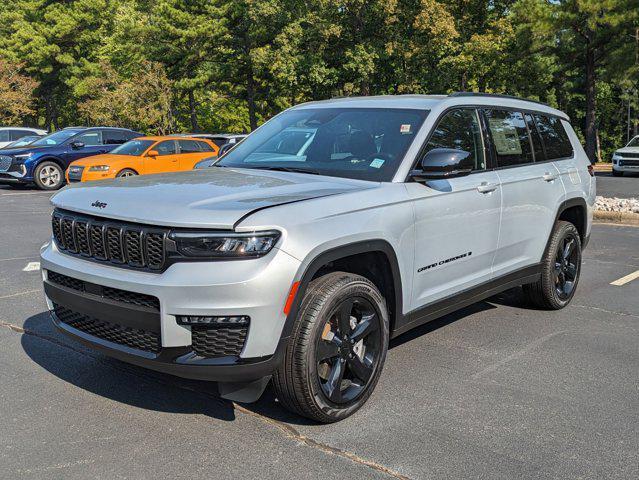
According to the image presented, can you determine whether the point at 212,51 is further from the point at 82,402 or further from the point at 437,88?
the point at 82,402

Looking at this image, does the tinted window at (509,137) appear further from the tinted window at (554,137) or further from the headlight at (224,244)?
the headlight at (224,244)

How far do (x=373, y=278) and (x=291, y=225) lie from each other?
93cm

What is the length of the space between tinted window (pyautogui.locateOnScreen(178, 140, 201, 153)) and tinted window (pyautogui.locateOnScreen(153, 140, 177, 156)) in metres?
0.25

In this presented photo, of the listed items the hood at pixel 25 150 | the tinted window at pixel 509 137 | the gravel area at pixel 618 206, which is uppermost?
the tinted window at pixel 509 137

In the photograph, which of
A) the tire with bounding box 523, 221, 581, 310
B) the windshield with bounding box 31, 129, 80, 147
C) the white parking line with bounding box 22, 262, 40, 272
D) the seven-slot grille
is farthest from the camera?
the windshield with bounding box 31, 129, 80, 147

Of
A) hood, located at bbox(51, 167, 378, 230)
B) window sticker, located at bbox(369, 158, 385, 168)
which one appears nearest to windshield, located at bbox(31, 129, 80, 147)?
hood, located at bbox(51, 167, 378, 230)

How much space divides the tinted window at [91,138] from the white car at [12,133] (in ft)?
12.9

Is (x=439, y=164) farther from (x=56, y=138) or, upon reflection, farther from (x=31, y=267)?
(x=56, y=138)

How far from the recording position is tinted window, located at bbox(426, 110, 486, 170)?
449 centimetres

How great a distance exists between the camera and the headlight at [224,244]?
3162 mm

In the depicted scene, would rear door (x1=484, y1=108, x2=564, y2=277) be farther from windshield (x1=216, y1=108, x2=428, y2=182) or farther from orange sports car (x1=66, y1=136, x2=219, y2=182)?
orange sports car (x1=66, y1=136, x2=219, y2=182)

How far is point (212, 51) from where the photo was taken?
39.7 m

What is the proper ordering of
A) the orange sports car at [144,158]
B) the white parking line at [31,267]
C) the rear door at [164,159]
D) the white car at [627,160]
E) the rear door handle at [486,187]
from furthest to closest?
the white car at [627,160] → the rear door at [164,159] → the orange sports car at [144,158] → the white parking line at [31,267] → the rear door handle at [486,187]

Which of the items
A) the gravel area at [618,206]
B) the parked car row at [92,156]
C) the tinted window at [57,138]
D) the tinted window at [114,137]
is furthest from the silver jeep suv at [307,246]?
the tinted window at [114,137]
